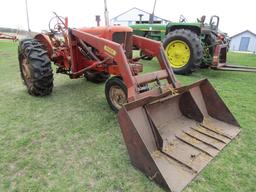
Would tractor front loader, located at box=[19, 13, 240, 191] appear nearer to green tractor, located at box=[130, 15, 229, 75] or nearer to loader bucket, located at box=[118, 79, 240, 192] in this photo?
loader bucket, located at box=[118, 79, 240, 192]

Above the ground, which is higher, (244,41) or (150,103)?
(150,103)

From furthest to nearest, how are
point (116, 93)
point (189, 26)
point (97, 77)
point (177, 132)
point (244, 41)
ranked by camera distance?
1. point (244, 41)
2. point (189, 26)
3. point (97, 77)
4. point (116, 93)
5. point (177, 132)

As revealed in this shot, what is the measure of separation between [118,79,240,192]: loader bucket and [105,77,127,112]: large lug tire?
67cm

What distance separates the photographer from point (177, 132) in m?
2.70

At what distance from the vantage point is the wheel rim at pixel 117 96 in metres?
3.26

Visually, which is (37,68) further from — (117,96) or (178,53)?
(178,53)

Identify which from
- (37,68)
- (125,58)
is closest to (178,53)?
(125,58)

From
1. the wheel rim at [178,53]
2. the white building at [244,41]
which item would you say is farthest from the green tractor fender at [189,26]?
the white building at [244,41]

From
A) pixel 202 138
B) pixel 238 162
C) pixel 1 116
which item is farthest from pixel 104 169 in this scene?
pixel 1 116

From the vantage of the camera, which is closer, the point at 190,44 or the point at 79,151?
the point at 79,151

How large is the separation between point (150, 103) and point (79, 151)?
3.14ft

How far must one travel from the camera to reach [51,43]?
14.9ft

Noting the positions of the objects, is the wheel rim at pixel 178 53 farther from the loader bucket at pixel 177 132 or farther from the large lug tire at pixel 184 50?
the loader bucket at pixel 177 132

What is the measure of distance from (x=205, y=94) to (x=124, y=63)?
1.22 metres
